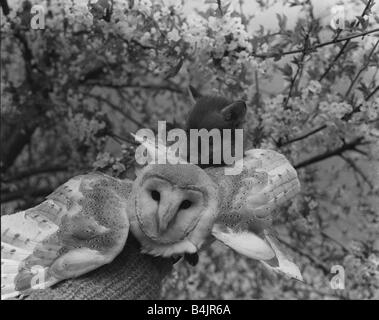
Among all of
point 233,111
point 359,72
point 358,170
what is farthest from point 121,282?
point 358,170

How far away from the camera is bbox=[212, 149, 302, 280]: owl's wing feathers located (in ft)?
4.31

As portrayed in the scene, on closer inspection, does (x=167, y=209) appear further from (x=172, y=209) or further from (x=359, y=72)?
(x=359, y=72)

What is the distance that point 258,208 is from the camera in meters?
1.36

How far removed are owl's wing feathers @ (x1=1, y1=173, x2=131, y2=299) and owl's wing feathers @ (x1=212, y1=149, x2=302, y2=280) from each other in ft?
0.69

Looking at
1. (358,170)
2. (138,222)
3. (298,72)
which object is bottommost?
(138,222)

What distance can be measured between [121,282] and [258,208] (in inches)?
12.6

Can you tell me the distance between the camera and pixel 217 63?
198 cm

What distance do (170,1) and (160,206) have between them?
1.11 meters

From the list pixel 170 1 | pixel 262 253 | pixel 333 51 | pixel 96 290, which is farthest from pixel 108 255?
pixel 333 51

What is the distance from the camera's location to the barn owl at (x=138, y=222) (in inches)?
49.9

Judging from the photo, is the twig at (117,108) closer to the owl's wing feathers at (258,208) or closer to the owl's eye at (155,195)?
the owl's wing feathers at (258,208)

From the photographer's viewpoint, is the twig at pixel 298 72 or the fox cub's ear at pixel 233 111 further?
the twig at pixel 298 72

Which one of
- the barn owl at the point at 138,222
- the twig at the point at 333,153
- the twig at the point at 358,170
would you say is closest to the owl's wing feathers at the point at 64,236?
the barn owl at the point at 138,222

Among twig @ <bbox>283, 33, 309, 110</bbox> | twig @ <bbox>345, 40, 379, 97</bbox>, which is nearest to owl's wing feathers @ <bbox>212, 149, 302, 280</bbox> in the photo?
twig @ <bbox>283, 33, 309, 110</bbox>
